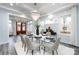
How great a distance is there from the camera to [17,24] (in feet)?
14.0

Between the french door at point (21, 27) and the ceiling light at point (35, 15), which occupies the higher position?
the ceiling light at point (35, 15)

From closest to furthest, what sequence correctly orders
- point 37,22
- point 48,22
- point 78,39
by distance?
1. point 48,22
2. point 37,22
3. point 78,39

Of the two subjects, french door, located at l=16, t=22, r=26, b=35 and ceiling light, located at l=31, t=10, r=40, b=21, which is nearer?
A: french door, located at l=16, t=22, r=26, b=35

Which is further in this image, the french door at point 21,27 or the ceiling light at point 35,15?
the ceiling light at point 35,15

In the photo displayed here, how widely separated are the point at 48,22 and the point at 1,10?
2.87 m

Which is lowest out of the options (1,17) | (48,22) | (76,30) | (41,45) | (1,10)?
(41,45)

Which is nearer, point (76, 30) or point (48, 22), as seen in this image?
point (48, 22)

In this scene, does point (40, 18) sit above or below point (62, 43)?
above

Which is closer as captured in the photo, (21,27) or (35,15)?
(21,27)

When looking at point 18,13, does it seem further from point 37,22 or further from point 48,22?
point 48,22

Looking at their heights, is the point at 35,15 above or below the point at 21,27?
above

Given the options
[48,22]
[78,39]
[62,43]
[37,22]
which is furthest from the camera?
[78,39]

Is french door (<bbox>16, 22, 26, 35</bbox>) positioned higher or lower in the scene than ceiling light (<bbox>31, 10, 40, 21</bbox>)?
lower

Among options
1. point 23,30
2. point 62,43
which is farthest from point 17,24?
point 62,43
